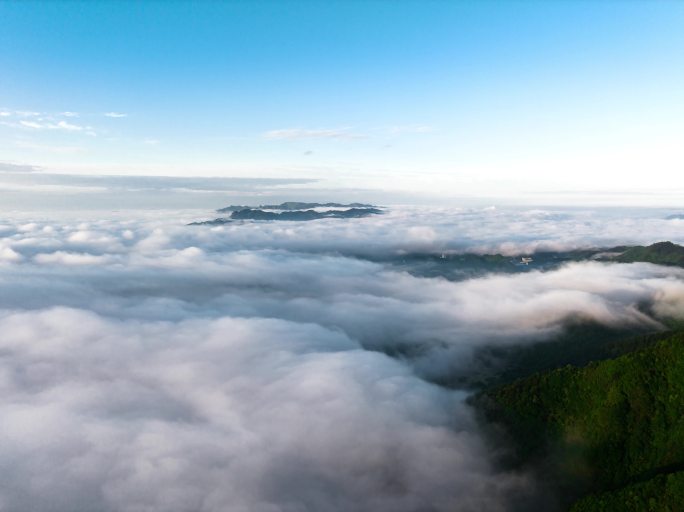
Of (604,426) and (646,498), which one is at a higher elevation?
(604,426)

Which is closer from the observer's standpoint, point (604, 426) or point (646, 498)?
point (646, 498)

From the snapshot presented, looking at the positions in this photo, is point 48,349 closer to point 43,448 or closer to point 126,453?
point 43,448

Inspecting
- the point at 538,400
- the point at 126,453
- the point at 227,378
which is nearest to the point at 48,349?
the point at 227,378

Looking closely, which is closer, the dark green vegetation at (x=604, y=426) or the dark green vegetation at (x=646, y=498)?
the dark green vegetation at (x=646, y=498)

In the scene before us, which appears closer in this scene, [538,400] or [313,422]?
[313,422]

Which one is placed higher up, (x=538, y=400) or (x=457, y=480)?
(x=538, y=400)

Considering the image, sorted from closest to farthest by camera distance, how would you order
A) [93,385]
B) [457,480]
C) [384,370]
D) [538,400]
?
[457,480]
[538,400]
[93,385]
[384,370]

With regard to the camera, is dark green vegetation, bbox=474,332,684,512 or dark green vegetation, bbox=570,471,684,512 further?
dark green vegetation, bbox=474,332,684,512

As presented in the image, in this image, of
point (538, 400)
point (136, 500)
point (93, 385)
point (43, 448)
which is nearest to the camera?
point (136, 500)
